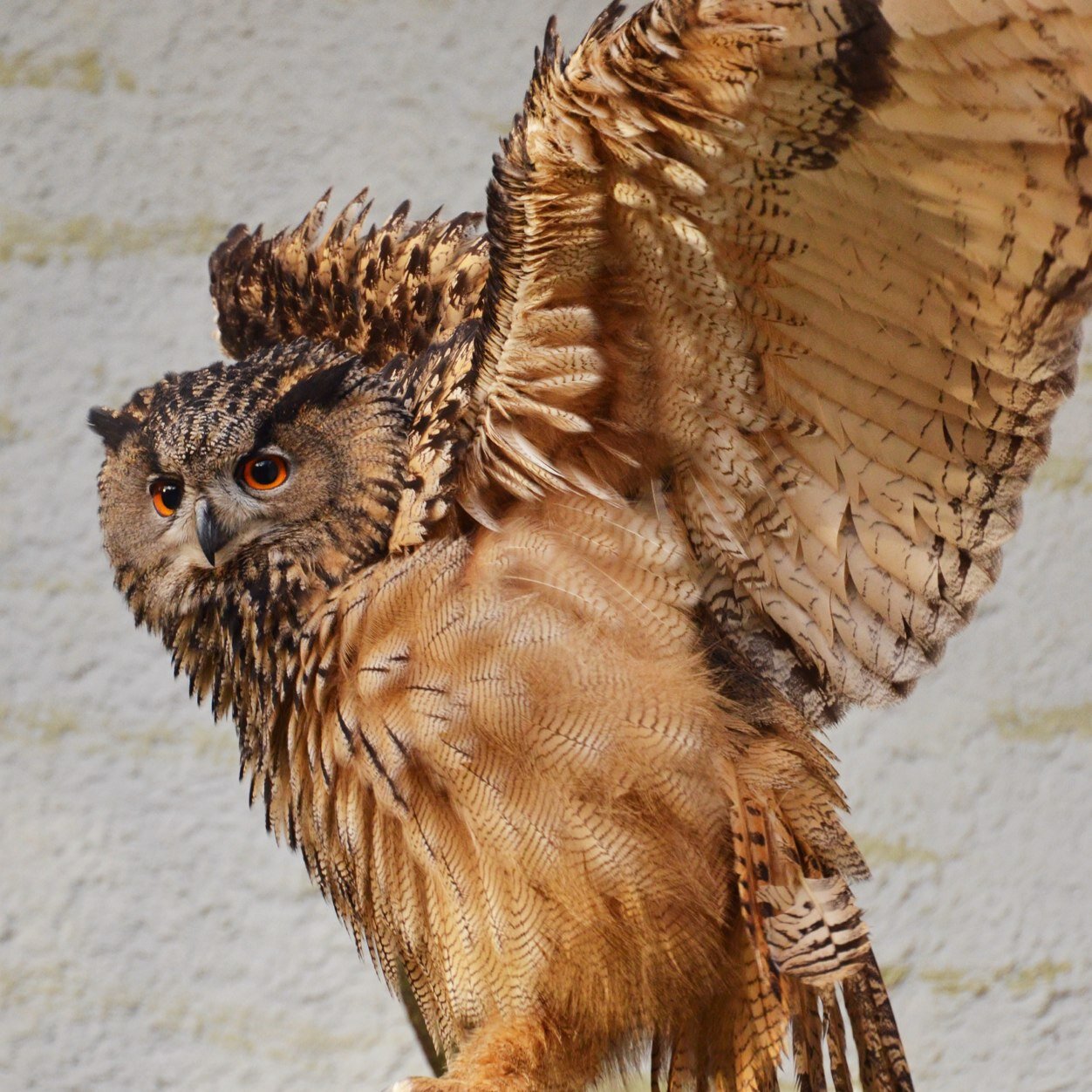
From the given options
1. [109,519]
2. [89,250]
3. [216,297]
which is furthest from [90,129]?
[109,519]

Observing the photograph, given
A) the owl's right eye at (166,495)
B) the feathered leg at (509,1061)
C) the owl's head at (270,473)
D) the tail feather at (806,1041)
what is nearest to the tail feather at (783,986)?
the tail feather at (806,1041)

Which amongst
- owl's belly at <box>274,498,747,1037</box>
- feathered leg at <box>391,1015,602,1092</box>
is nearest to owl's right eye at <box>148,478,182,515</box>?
owl's belly at <box>274,498,747,1037</box>

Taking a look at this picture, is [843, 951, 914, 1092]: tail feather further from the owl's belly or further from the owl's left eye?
the owl's left eye

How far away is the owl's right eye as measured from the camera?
3.65ft

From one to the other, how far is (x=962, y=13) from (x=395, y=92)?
1561 mm

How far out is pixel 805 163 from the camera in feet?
2.70

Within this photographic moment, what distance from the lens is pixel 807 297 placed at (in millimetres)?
907

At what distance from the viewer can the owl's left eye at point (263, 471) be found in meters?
1.09

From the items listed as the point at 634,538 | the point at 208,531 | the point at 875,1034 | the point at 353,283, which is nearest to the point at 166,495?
the point at 208,531

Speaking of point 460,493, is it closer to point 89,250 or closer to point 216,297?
point 216,297

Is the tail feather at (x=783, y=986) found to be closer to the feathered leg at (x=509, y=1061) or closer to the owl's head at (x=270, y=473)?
the feathered leg at (x=509, y=1061)

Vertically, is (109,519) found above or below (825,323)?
below

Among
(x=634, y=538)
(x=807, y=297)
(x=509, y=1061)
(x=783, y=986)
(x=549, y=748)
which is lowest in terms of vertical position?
(x=509, y=1061)

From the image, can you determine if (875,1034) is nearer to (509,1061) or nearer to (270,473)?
(509,1061)
